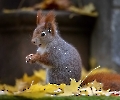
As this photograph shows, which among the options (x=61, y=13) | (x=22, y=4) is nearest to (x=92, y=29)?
(x=61, y=13)

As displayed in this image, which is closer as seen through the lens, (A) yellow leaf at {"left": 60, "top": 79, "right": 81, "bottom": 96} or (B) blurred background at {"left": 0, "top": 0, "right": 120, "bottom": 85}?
(A) yellow leaf at {"left": 60, "top": 79, "right": 81, "bottom": 96}

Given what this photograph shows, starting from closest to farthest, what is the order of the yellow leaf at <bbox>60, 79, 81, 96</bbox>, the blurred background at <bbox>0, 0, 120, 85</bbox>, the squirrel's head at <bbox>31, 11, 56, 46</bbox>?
1. the yellow leaf at <bbox>60, 79, 81, 96</bbox>
2. the squirrel's head at <bbox>31, 11, 56, 46</bbox>
3. the blurred background at <bbox>0, 0, 120, 85</bbox>

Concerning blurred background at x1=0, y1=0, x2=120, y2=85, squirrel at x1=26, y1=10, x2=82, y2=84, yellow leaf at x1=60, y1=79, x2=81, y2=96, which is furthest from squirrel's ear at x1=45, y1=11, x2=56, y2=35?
blurred background at x1=0, y1=0, x2=120, y2=85

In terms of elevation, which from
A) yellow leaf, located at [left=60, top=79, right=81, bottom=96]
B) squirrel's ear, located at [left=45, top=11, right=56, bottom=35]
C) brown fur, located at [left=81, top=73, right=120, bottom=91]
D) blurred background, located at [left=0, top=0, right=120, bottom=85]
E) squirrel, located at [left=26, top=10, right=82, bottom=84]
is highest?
blurred background, located at [left=0, top=0, right=120, bottom=85]

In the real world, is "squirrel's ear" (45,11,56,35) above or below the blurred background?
below

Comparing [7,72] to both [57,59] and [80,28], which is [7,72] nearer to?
[80,28]

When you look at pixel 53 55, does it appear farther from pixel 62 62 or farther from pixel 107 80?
pixel 107 80

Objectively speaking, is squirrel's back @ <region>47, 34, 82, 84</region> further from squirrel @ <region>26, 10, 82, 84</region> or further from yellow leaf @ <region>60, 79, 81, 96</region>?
yellow leaf @ <region>60, 79, 81, 96</region>
